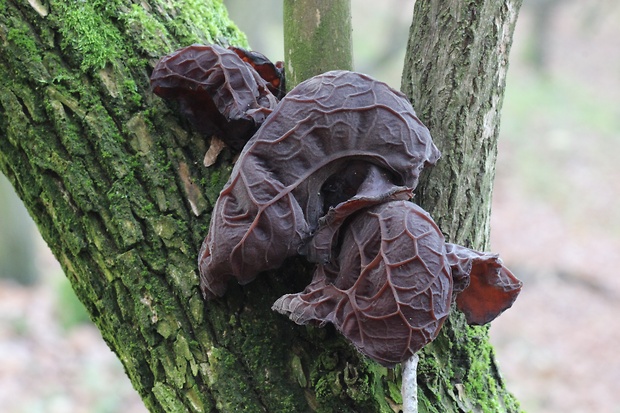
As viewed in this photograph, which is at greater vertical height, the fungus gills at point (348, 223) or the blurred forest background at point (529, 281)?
the fungus gills at point (348, 223)

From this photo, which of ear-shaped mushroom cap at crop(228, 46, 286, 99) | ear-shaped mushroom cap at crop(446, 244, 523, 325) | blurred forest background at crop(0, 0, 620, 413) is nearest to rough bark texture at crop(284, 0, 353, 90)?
ear-shaped mushroom cap at crop(228, 46, 286, 99)

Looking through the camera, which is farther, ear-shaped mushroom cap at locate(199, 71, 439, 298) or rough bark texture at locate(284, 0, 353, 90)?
rough bark texture at locate(284, 0, 353, 90)

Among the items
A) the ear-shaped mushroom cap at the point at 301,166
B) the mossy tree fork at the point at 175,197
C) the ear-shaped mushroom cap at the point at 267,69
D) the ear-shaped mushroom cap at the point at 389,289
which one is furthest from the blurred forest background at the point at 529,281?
the ear-shaped mushroom cap at the point at 389,289

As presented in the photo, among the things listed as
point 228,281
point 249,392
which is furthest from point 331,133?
point 249,392

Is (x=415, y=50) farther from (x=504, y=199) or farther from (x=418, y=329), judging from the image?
(x=504, y=199)

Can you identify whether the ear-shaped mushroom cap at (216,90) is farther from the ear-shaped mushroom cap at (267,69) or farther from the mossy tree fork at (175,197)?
the ear-shaped mushroom cap at (267,69)

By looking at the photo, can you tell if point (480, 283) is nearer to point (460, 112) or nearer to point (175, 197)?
point (460, 112)

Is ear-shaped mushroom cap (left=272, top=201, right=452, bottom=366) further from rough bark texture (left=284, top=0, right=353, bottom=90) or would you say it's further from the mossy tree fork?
rough bark texture (left=284, top=0, right=353, bottom=90)
